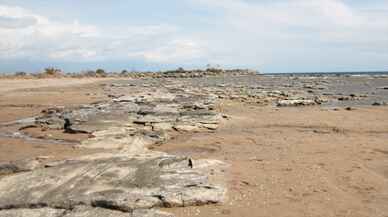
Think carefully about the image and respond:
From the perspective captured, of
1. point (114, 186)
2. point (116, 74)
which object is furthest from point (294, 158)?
point (116, 74)

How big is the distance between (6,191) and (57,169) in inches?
45.2

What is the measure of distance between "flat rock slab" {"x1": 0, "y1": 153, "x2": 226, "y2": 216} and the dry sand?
1.04ft

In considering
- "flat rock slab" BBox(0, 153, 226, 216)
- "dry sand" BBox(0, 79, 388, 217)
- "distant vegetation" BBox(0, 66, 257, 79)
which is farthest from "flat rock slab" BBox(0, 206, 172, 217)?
"distant vegetation" BBox(0, 66, 257, 79)

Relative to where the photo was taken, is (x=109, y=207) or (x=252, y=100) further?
(x=252, y=100)

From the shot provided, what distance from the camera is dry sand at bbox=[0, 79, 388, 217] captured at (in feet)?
26.7

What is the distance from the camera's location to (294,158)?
11711 mm

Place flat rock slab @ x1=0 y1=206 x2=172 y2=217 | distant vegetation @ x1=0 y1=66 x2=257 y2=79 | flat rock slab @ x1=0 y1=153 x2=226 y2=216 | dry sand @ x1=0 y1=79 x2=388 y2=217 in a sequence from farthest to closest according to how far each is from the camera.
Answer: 1. distant vegetation @ x1=0 y1=66 x2=257 y2=79
2. dry sand @ x1=0 y1=79 x2=388 y2=217
3. flat rock slab @ x1=0 y1=153 x2=226 y2=216
4. flat rock slab @ x1=0 y1=206 x2=172 y2=217

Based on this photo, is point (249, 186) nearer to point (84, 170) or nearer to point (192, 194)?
point (192, 194)

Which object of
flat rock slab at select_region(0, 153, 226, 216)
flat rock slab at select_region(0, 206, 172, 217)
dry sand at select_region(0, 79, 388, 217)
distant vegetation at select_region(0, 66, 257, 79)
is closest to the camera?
flat rock slab at select_region(0, 206, 172, 217)

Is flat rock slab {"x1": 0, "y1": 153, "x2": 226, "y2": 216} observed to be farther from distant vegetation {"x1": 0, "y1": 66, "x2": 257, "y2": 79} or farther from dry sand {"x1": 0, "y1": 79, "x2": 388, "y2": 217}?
distant vegetation {"x1": 0, "y1": 66, "x2": 257, "y2": 79}

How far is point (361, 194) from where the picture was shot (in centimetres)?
874

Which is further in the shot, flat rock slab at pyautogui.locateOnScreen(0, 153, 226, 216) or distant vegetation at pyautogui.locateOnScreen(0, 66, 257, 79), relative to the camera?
distant vegetation at pyautogui.locateOnScreen(0, 66, 257, 79)

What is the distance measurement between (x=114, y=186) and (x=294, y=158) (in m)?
4.97

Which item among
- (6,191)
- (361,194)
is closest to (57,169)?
(6,191)
